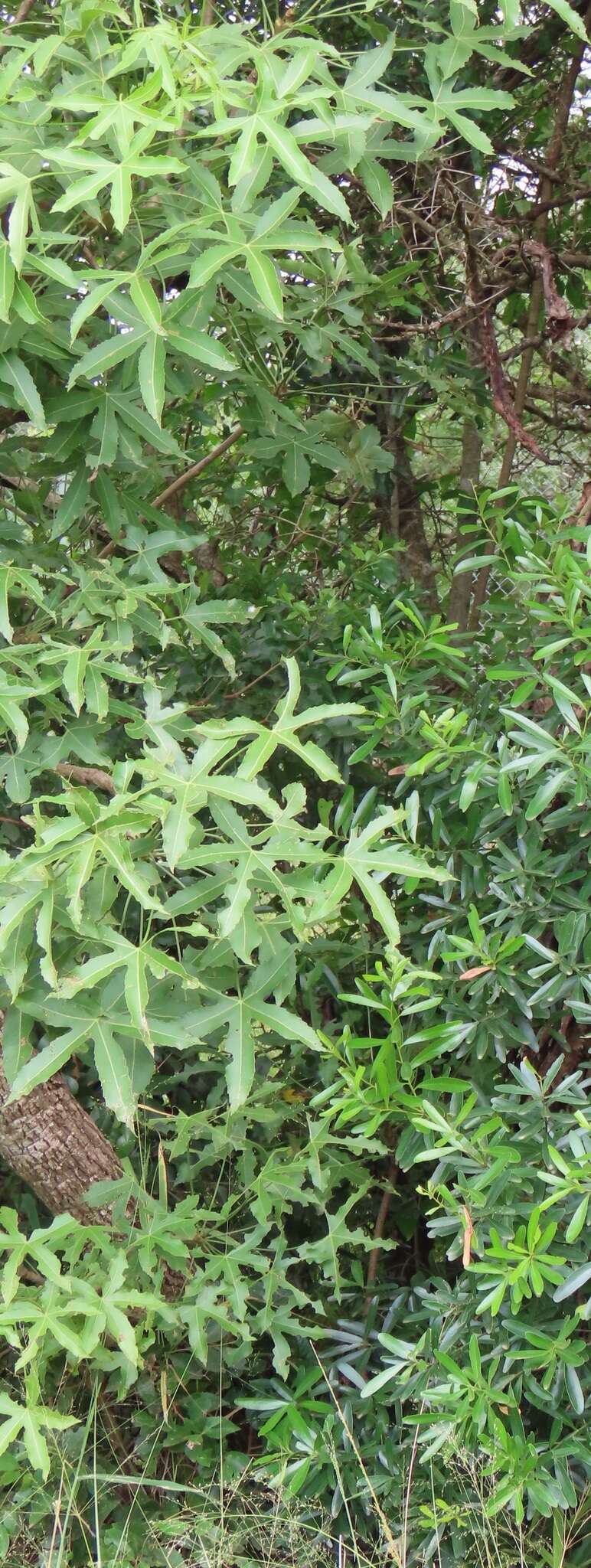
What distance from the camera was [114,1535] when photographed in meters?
1.68

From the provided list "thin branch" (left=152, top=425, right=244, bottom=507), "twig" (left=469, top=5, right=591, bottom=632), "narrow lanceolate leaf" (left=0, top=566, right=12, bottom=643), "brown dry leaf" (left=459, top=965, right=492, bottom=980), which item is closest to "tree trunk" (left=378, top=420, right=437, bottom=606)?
"twig" (left=469, top=5, right=591, bottom=632)

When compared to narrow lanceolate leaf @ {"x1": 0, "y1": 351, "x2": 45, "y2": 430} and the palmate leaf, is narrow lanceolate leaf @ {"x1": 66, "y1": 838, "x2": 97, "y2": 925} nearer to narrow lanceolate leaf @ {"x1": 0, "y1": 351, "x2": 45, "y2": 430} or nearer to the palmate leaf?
the palmate leaf

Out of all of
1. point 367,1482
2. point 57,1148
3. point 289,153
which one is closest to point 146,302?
point 289,153

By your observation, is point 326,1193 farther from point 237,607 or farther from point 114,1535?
point 237,607

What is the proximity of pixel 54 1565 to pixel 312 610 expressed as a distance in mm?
1410

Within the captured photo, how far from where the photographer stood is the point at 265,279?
1.13 meters

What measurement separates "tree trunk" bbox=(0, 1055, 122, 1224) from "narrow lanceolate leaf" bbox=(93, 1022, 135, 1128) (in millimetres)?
481

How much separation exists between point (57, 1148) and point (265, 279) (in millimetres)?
1202

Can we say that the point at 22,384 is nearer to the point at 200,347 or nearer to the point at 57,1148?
the point at 200,347

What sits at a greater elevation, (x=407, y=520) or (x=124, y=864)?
(x=124, y=864)

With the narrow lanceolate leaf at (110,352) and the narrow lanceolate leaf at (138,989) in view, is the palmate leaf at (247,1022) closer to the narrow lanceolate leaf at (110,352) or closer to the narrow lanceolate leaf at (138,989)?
the narrow lanceolate leaf at (138,989)

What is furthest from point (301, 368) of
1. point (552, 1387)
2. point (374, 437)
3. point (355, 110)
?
point (552, 1387)

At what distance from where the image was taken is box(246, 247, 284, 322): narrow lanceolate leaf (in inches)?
44.0

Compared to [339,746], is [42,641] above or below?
above
